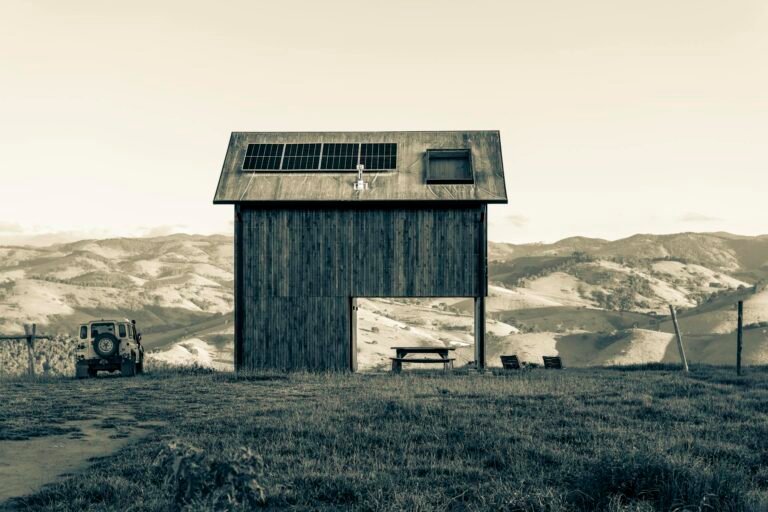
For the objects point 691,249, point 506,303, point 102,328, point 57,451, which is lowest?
point 57,451

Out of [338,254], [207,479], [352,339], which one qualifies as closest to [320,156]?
[338,254]

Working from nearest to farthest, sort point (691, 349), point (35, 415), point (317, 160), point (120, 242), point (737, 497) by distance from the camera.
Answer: point (737, 497) < point (35, 415) < point (317, 160) < point (691, 349) < point (120, 242)

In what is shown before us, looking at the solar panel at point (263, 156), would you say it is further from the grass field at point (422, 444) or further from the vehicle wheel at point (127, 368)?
the grass field at point (422, 444)

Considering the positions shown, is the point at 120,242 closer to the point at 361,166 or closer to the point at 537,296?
the point at 537,296

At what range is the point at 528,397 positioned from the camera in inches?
723

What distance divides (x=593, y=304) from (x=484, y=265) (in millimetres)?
69072

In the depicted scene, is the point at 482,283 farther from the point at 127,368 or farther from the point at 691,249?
the point at 691,249

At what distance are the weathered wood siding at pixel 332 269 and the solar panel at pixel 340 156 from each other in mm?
2248

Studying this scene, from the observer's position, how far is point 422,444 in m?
12.3

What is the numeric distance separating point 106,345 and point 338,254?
905 cm

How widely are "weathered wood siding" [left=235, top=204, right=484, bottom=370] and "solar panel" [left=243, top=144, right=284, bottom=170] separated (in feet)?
8.57

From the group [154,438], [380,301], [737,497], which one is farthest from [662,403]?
[380,301]

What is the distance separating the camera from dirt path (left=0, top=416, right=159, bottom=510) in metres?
10.8

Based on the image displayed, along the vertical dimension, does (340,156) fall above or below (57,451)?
above
